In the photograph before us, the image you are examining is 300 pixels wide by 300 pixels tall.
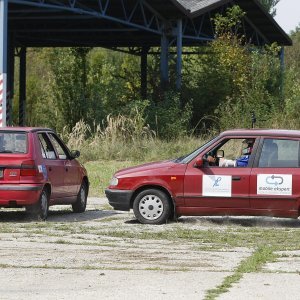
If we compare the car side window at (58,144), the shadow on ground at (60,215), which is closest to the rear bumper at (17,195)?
the shadow on ground at (60,215)

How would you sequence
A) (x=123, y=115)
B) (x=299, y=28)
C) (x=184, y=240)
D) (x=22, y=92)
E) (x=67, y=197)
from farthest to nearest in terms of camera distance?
(x=299, y=28)
(x=22, y=92)
(x=123, y=115)
(x=67, y=197)
(x=184, y=240)

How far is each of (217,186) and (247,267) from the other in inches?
206

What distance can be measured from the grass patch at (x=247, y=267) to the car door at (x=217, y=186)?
305 centimetres

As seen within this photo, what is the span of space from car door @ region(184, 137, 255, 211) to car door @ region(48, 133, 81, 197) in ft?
8.65

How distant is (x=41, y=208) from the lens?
17.3 meters

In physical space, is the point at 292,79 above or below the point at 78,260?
above

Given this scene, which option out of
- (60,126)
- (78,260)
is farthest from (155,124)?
(78,260)

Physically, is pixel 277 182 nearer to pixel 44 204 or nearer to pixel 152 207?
pixel 152 207

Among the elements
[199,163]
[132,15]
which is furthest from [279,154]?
[132,15]

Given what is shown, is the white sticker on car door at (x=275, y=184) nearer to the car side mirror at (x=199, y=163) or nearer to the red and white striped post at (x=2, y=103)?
the car side mirror at (x=199, y=163)

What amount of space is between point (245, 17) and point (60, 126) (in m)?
12.6

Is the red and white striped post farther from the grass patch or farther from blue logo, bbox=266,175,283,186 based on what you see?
the grass patch

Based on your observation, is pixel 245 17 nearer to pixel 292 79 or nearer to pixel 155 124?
pixel 292 79

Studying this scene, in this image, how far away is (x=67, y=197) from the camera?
738 inches
